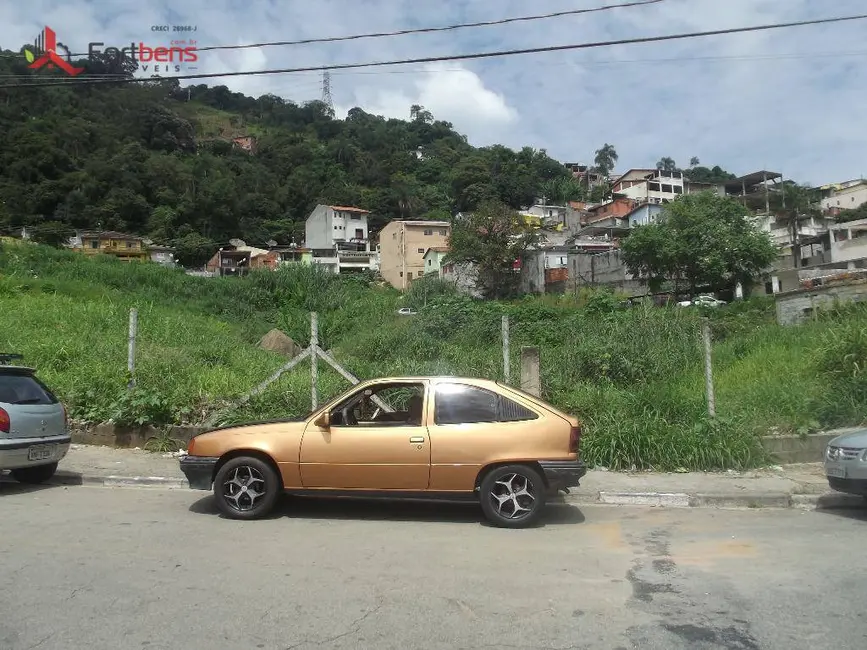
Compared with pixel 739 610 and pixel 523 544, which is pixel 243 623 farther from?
pixel 739 610

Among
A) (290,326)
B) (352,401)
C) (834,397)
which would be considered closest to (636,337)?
(834,397)

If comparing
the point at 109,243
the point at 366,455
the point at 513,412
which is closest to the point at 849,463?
the point at 513,412

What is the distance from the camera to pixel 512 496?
6324 mm

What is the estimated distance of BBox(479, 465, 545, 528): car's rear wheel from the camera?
630 cm

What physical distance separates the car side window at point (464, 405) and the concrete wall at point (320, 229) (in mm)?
85280

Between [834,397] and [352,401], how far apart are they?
6.86 m

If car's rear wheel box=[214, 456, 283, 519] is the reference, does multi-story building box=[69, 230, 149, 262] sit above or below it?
above

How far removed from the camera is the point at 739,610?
4172 millimetres

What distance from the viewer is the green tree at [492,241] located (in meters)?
50.8

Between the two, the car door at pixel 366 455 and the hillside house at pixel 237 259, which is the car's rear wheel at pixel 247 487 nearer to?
the car door at pixel 366 455

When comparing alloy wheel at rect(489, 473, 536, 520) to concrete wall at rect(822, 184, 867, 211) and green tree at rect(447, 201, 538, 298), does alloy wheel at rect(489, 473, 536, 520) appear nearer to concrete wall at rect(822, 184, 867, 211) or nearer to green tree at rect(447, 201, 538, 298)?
green tree at rect(447, 201, 538, 298)

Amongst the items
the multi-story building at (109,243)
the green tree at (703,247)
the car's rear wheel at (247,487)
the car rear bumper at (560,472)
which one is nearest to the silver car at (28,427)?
the car's rear wheel at (247,487)

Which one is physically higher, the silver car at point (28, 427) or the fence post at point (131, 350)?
the fence post at point (131, 350)

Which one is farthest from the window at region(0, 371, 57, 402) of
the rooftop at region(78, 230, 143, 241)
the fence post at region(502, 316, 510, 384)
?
the rooftop at region(78, 230, 143, 241)
